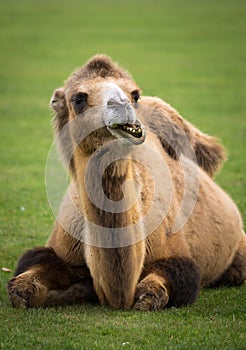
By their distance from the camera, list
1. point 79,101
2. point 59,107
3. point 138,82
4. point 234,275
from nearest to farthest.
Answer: point 79,101 → point 59,107 → point 234,275 → point 138,82

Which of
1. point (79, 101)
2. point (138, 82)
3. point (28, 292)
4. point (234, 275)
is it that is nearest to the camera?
point (79, 101)

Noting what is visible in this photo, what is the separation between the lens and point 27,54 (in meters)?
30.9

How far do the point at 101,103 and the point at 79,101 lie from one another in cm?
25

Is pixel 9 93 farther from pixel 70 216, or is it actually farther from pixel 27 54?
pixel 70 216

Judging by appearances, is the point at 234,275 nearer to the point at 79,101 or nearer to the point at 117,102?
the point at 79,101

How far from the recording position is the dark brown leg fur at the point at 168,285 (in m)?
6.88

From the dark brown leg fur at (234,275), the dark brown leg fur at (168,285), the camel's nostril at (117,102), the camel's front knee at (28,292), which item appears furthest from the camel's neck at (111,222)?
the dark brown leg fur at (234,275)

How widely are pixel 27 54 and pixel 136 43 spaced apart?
478cm

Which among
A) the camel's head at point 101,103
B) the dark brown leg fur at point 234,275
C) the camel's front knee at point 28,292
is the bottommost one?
the dark brown leg fur at point 234,275

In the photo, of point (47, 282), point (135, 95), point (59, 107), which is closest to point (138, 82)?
point (59, 107)

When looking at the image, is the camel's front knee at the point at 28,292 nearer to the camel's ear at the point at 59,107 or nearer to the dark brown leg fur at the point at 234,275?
the camel's ear at the point at 59,107

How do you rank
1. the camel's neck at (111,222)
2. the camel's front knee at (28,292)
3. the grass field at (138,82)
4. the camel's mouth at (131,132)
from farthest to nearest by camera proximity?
the camel's front knee at (28,292)
the camel's neck at (111,222)
the grass field at (138,82)
the camel's mouth at (131,132)

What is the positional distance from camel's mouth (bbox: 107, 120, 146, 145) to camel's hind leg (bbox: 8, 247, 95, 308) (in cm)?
147

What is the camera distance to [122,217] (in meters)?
6.58
